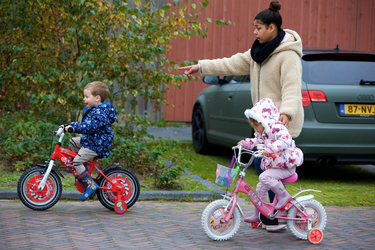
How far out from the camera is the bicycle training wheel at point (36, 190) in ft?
15.7

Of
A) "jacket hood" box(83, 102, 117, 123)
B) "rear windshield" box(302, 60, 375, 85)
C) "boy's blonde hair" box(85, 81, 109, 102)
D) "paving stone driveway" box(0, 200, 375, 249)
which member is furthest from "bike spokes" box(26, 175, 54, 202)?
"rear windshield" box(302, 60, 375, 85)

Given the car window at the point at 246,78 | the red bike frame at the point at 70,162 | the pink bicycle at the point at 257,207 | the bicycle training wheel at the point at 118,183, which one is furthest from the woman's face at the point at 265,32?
the car window at the point at 246,78

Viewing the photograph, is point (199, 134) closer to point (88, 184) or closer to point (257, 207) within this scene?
point (88, 184)

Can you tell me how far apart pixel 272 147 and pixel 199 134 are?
→ 15.6ft

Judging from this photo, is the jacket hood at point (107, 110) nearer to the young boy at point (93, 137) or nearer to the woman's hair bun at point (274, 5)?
the young boy at point (93, 137)

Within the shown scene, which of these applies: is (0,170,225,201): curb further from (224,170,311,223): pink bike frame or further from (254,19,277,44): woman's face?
(254,19,277,44): woman's face

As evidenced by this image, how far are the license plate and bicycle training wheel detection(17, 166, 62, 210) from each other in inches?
137

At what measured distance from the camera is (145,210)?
5.05 m

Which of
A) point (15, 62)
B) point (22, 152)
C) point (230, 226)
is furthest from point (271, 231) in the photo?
point (15, 62)

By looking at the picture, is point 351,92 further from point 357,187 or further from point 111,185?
point 111,185

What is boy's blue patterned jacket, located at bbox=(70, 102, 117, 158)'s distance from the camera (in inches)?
186

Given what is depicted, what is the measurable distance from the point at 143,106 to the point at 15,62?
541 centimetres

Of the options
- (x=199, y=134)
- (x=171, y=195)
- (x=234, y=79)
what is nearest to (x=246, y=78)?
(x=234, y=79)

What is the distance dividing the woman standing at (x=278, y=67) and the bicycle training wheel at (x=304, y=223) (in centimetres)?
29
